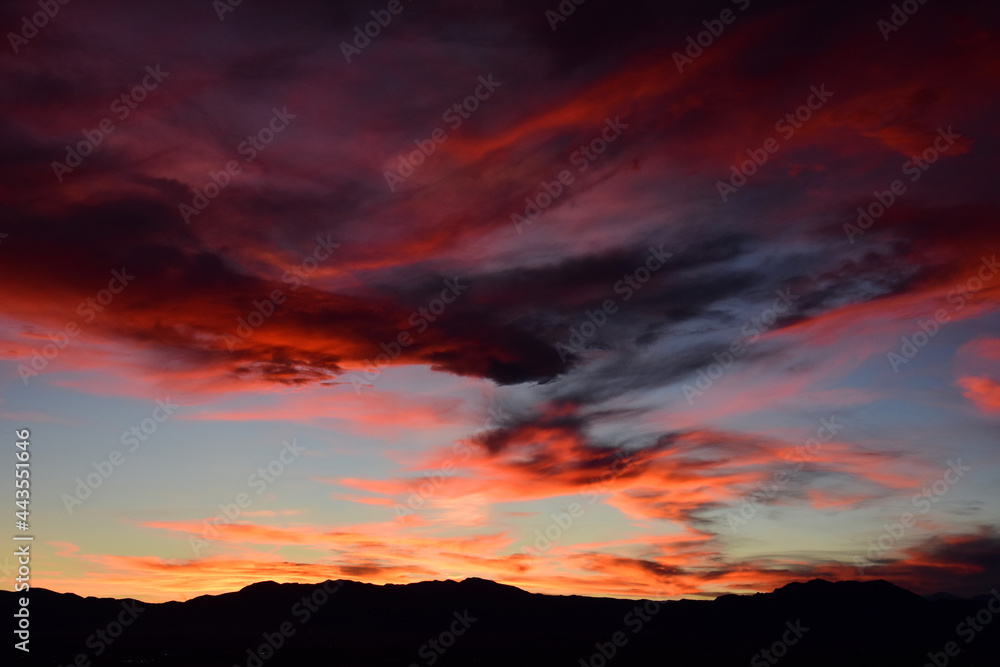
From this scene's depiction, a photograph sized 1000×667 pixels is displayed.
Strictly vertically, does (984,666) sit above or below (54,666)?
below

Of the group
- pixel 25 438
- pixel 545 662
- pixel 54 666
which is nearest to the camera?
pixel 25 438

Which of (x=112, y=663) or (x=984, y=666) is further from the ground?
(x=112, y=663)

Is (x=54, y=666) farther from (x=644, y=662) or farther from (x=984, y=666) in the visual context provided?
(x=984, y=666)

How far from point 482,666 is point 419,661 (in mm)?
21440

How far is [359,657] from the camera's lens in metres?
161

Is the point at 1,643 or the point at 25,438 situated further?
the point at 1,643

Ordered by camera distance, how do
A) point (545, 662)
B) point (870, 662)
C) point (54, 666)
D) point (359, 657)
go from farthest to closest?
1. point (870, 662)
2. point (359, 657)
3. point (545, 662)
4. point (54, 666)

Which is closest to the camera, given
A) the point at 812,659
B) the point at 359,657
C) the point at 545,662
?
the point at 545,662

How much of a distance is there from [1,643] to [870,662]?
198 metres

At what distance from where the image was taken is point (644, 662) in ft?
506

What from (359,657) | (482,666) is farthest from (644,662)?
(359,657)

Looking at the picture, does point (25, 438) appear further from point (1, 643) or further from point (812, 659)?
point (812, 659)

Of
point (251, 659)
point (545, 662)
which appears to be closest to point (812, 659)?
point (545, 662)

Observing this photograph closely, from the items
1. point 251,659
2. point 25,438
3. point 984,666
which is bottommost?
point 984,666
